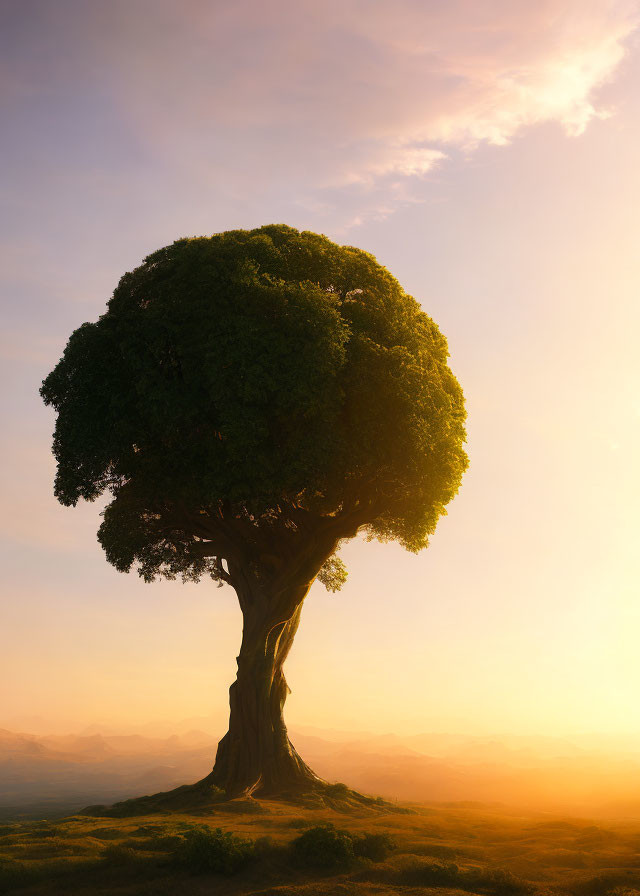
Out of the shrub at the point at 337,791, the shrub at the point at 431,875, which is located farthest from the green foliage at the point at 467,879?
the shrub at the point at 337,791

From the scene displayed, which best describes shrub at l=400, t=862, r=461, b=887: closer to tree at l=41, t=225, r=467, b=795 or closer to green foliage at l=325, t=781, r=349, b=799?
green foliage at l=325, t=781, r=349, b=799

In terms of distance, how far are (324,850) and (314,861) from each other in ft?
1.07

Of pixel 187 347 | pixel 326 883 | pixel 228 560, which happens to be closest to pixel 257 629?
pixel 228 560

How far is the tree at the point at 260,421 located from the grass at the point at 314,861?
30.4 feet

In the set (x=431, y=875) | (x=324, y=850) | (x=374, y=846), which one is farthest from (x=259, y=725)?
(x=431, y=875)

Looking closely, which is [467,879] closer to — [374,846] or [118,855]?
[374,846]

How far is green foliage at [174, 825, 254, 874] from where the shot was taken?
49.3 feet

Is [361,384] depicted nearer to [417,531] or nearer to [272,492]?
[272,492]

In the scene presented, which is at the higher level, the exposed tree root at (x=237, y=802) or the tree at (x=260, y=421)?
the tree at (x=260, y=421)

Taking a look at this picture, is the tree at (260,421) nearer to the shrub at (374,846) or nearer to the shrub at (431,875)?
the shrub at (374,846)

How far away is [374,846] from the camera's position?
16516 mm

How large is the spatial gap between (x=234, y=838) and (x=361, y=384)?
1450cm

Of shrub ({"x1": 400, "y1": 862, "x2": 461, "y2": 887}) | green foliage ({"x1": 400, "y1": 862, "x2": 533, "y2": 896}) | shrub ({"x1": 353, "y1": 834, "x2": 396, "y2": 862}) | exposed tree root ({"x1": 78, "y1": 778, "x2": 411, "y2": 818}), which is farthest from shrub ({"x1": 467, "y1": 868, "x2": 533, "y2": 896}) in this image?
exposed tree root ({"x1": 78, "y1": 778, "x2": 411, "y2": 818})

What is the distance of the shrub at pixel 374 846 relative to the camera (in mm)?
16202
